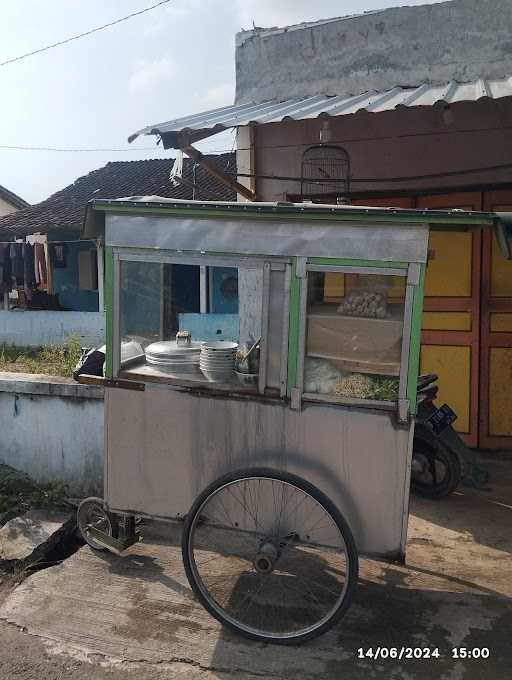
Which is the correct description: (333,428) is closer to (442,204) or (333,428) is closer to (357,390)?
(357,390)

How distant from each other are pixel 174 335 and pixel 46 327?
973 centimetres

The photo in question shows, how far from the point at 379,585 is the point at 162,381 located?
174 cm

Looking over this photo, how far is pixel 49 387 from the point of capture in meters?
4.67

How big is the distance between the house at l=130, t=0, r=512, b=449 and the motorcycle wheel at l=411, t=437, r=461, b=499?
107cm

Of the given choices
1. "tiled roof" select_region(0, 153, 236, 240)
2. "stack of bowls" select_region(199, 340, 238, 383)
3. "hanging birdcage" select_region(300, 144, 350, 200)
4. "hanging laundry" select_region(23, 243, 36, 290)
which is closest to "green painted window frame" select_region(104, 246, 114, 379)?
"stack of bowls" select_region(199, 340, 238, 383)

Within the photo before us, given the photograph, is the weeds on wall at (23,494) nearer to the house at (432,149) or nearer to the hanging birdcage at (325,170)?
the house at (432,149)

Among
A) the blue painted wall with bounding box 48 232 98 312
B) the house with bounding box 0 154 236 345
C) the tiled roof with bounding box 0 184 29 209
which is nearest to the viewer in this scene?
the house with bounding box 0 154 236 345

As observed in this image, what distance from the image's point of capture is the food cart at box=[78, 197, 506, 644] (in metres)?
2.80

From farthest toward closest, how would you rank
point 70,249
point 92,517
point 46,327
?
point 70,249, point 46,327, point 92,517

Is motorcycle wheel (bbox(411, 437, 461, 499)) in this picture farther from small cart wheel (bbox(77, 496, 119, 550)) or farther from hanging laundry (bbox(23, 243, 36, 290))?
hanging laundry (bbox(23, 243, 36, 290))

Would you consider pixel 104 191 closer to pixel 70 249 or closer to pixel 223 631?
pixel 70 249

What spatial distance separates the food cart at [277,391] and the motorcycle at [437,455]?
1707mm

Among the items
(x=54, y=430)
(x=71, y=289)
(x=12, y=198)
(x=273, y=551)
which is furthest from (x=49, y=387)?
(x=12, y=198)

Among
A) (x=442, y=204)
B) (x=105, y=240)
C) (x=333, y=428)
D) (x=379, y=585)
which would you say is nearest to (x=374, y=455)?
(x=333, y=428)
